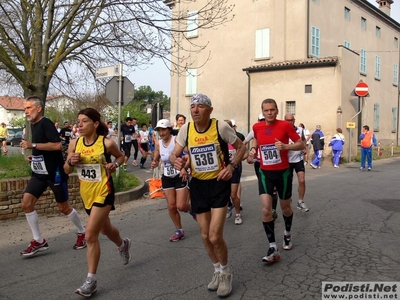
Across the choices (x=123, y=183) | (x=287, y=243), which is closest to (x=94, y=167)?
(x=287, y=243)

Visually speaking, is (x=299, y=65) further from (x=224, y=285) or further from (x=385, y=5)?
(x=385, y=5)

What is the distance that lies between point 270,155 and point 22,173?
6008 mm

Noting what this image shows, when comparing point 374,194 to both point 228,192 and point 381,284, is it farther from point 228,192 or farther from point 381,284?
point 228,192

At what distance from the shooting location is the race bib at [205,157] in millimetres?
4137

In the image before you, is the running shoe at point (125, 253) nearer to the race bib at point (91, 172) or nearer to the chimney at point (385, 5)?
the race bib at point (91, 172)

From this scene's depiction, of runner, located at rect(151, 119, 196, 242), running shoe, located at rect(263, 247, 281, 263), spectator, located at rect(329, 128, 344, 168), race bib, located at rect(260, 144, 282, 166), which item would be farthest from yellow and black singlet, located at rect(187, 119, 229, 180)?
spectator, located at rect(329, 128, 344, 168)

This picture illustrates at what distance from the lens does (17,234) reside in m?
6.64

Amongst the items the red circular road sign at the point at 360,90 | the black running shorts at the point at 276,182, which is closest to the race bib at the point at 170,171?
the black running shorts at the point at 276,182

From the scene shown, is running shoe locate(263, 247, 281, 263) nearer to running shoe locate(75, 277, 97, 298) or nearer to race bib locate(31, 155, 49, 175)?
running shoe locate(75, 277, 97, 298)

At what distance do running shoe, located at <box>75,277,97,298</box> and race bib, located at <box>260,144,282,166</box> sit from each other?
97.7 inches

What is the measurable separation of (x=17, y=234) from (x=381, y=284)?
17.3 ft

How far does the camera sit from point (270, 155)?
5.24 meters

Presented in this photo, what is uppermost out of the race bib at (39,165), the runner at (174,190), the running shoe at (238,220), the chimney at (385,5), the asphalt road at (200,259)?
the chimney at (385,5)

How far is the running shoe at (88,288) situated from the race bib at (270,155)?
2.48 meters
